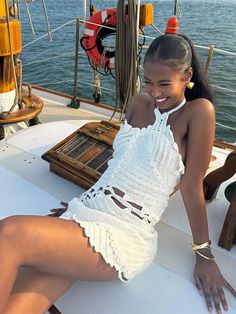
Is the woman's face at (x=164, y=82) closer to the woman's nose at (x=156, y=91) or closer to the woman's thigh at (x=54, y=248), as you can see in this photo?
the woman's nose at (x=156, y=91)

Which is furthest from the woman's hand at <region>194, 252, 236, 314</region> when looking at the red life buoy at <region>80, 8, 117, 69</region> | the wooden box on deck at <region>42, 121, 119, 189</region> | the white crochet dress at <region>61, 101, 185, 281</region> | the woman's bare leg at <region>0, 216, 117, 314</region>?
the red life buoy at <region>80, 8, 117, 69</region>

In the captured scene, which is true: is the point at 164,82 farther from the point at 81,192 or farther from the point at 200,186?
the point at 81,192

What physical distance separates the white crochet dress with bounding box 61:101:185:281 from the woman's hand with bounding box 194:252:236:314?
0.18 metres

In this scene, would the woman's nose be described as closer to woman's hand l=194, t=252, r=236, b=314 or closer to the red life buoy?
woman's hand l=194, t=252, r=236, b=314

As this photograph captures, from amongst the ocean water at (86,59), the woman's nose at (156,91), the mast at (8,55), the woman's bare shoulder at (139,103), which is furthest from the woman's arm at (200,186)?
the ocean water at (86,59)

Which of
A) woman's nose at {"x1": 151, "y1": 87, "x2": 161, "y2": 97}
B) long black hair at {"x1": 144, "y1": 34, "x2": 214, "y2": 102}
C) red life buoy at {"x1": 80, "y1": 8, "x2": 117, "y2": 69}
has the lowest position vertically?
red life buoy at {"x1": 80, "y1": 8, "x2": 117, "y2": 69}

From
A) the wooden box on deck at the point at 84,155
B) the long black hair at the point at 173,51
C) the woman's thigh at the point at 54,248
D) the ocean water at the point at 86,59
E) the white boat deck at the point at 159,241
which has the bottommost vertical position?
the ocean water at the point at 86,59

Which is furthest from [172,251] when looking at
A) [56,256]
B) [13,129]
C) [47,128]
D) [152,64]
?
→ [13,129]

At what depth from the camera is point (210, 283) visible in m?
1.47

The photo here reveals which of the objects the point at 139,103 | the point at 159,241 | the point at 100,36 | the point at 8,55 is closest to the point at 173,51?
the point at 139,103

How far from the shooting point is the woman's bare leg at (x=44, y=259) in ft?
4.31

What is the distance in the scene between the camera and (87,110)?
12.4ft

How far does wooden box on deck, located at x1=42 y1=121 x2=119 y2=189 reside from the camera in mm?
2066

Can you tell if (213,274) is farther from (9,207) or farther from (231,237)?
(9,207)
